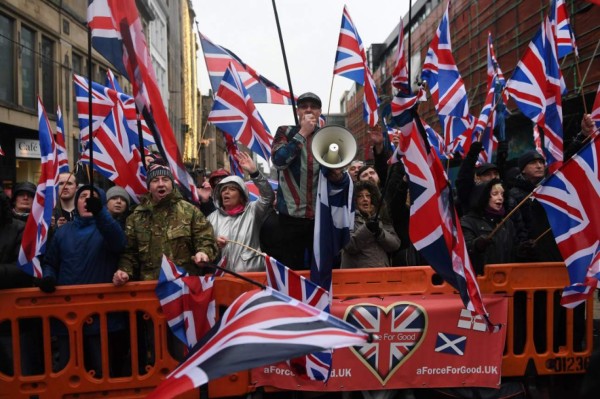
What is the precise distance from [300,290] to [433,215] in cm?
99

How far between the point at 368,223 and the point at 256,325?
6.33 ft

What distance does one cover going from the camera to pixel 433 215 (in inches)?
139

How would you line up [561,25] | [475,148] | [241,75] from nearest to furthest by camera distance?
[475,148]
[561,25]
[241,75]

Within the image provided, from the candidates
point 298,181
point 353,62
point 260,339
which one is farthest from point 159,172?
point 353,62

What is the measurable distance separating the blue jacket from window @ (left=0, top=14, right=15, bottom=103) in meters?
15.3

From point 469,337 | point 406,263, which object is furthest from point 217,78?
point 469,337

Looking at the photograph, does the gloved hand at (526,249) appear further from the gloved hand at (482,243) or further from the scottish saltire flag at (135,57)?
the scottish saltire flag at (135,57)

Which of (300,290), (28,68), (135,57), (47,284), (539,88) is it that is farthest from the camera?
(28,68)

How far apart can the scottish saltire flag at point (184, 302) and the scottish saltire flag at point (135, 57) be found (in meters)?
0.67

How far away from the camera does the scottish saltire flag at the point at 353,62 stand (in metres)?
7.27

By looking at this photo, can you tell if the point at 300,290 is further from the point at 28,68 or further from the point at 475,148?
the point at 28,68

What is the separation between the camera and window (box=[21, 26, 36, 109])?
736 inches

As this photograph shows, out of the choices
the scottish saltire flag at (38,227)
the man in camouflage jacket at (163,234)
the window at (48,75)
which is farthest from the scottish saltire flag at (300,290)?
the window at (48,75)

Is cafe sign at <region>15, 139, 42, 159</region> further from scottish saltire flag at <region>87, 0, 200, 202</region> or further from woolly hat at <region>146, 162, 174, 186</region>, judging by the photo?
scottish saltire flag at <region>87, 0, 200, 202</region>
